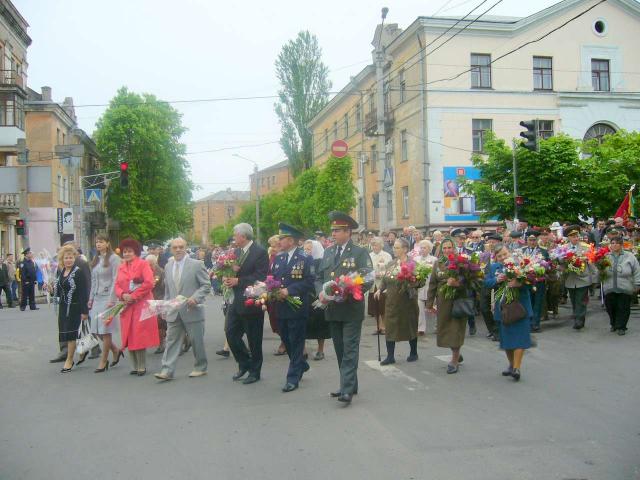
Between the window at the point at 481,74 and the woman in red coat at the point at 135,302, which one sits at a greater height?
the window at the point at 481,74

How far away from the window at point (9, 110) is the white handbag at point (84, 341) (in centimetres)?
3258

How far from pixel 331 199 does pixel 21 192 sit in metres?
16.8

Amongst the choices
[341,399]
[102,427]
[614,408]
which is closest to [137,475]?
[102,427]

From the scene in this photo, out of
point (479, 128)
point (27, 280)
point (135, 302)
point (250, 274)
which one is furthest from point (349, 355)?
point (479, 128)

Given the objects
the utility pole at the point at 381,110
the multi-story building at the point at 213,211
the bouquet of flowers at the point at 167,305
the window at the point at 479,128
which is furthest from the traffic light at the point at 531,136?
the multi-story building at the point at 213,211

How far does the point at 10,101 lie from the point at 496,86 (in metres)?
28.0

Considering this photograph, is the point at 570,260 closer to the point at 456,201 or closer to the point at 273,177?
the point at 456,201

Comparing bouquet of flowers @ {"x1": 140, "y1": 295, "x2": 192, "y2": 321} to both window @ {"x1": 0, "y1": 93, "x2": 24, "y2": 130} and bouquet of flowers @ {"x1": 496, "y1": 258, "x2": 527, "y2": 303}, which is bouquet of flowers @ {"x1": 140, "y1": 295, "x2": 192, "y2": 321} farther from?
window @ {"x1": 0, "y1": 93, "x2": 24, "y2": 130}

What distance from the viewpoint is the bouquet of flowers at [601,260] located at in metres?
A: 12.1

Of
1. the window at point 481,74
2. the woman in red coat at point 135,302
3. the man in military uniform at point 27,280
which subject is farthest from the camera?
A: the window at point 481,74

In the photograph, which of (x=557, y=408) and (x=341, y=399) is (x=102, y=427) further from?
(x=557, y=408)

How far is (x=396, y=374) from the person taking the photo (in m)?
9.05

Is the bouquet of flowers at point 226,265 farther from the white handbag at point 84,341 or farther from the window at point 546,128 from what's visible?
the window at point 546,128

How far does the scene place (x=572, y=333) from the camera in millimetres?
12438
